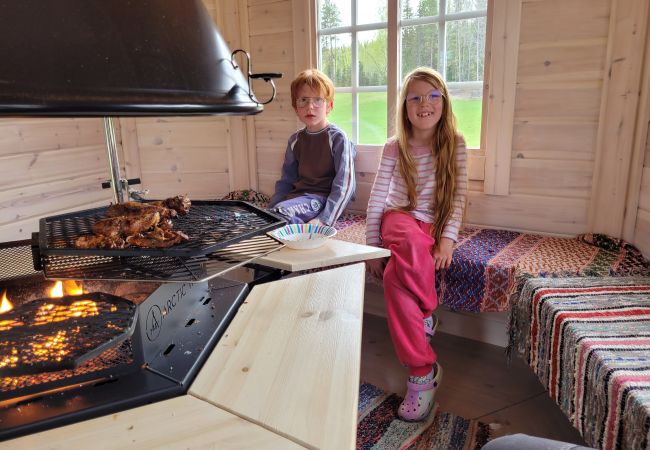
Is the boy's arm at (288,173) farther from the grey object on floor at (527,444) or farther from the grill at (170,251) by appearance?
the grey object on floor at (527,444)

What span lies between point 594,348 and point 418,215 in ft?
2.58

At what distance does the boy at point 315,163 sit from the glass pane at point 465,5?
24.0 inches

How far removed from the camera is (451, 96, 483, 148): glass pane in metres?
2.09

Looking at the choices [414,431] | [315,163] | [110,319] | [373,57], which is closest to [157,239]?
[110,319]

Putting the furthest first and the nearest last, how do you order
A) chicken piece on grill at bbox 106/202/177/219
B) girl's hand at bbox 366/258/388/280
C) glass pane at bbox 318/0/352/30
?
1. glass pane at bbox 318/0/352/30
2. girl's hand at bbox 366/258/388/280
3. chicken piece on grill at bbox 106/202/177/219

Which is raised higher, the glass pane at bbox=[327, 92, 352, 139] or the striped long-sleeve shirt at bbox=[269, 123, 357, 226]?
the glass pane at bbox=[327, 92, 352, 139]

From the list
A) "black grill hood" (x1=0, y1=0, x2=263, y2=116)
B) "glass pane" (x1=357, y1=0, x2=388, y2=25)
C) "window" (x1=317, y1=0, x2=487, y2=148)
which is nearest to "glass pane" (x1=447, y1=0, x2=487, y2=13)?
"window" (x1=317, y1=0, x2=487, y2=148)

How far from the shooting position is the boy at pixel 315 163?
2162 mm

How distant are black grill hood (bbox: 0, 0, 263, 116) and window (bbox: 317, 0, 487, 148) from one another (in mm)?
1327

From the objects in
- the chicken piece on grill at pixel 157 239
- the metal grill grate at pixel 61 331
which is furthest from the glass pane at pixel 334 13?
the metal grill grate at pixel 61 331

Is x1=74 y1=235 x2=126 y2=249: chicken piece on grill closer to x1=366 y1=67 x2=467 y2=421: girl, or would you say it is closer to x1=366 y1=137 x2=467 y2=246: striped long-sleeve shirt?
x1=366 y1=67 x2=467 y2=421: girl

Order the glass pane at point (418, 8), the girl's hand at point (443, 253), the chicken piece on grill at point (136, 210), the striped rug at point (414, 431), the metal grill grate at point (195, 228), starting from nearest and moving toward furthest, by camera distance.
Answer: the metal grill grate at point (195, 228) → the chicken piece on grill at point (136, 210) → the striped rug at point (414, 431) → the girl's hand at point (443, 253) → the glass pane at point (418, 8)

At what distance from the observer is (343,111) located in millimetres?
2449

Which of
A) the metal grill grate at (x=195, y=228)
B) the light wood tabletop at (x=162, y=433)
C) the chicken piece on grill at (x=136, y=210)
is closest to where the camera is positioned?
the light wood tabletop at (x=162, y=433)
